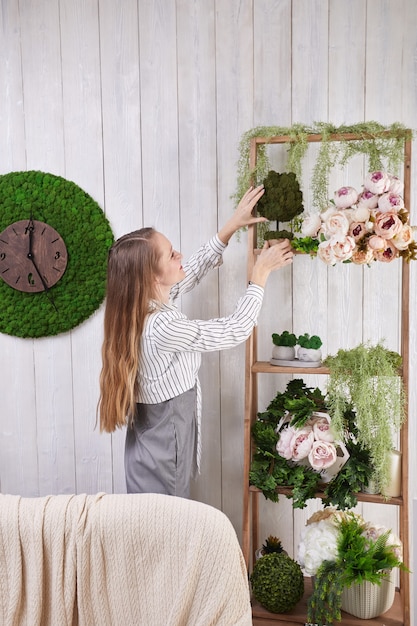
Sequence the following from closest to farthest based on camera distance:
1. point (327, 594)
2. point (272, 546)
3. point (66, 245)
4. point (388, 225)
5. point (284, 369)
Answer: point (388, 225) < point (327, 594) < point (284, 369) < point (272, 546) < point (66, 245)

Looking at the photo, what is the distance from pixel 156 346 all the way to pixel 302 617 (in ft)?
3.15

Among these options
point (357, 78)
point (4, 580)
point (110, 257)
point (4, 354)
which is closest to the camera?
point (4, 580)

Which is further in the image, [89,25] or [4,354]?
[4,354]

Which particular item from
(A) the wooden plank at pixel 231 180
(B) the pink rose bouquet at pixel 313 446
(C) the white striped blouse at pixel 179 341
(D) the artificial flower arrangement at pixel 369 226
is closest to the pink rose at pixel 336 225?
(D) the artificial flower arrangement at pixel 369 226

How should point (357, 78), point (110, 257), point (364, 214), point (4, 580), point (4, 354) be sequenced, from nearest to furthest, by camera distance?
point (4, 580), point (364, 214), point (110, 257), point (357, 78), point (4, 354)

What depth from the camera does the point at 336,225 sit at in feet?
5.74

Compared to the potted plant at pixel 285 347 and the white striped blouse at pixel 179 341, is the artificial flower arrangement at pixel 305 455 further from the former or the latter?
the white striped blouse at pixel 179 341

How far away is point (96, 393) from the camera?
7.87 feet

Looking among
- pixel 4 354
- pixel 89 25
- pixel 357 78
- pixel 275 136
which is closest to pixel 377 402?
pixel 275 136

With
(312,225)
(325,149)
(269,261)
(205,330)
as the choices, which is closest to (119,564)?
(205,330)

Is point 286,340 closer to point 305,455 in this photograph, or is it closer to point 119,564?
point 305,455

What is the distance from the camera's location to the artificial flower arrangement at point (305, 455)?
1854mm

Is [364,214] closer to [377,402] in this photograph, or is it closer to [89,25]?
[377,402]

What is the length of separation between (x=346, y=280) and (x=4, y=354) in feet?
4.48
